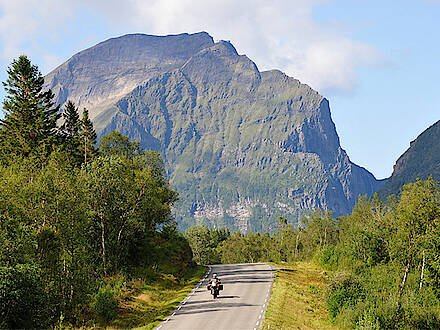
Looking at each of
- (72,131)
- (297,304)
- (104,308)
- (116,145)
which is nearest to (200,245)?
(116,145)

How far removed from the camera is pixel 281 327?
3209cm

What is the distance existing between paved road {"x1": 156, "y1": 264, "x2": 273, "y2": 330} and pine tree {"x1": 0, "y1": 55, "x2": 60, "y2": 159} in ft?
117

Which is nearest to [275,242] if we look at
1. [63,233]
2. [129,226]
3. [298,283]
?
[298,283]

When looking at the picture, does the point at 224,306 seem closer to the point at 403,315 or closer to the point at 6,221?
the point at 403,315

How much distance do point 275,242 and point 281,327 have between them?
12322cm

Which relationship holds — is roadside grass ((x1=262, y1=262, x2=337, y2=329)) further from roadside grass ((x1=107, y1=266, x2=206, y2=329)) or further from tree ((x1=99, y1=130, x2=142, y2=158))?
tree ((x1=99, y1=130, x2=142, y2=158))

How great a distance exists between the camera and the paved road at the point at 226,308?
32625 millimetres

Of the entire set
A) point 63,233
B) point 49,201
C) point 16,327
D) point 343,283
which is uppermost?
point 49,201

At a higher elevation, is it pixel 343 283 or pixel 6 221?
pixel 6 221

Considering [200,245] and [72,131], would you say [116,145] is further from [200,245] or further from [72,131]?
[200,245]

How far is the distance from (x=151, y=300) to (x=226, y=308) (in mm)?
8715

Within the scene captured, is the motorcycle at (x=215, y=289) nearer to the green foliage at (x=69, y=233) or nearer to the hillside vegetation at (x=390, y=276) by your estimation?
the hillside vegetation at (x=390, y=276)

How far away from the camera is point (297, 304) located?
4228cm

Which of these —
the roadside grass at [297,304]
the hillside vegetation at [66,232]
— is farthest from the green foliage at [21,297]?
the roadside grass at [297,304]
